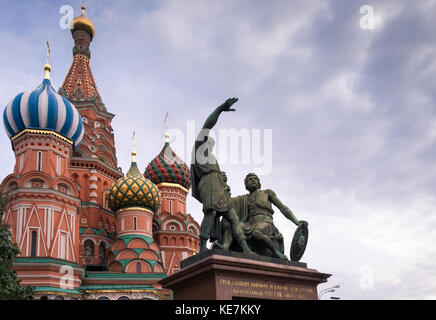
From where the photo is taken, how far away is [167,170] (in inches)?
1654

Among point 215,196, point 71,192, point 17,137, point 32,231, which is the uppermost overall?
point 17,137

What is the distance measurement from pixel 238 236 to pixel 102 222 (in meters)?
27.2

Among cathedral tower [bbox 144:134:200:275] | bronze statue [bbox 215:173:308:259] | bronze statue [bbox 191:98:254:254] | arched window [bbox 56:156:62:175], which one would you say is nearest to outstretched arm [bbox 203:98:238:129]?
bronze statue [bbox 191:98:254:254]

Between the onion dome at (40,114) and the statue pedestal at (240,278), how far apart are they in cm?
2352

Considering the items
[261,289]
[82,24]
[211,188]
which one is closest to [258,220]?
[211,188]

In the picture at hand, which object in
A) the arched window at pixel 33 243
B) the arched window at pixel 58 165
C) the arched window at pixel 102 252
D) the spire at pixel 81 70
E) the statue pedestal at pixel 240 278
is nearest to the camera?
the statue pedestal at pixel 240 278

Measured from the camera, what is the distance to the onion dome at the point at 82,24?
145 ft

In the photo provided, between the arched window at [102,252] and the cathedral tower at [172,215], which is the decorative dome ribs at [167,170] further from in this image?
the arched window at [102,252]

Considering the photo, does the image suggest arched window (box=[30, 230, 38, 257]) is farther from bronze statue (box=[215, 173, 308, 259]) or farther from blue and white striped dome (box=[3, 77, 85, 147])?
bronze statue (box=[215, 173, 308, 259])

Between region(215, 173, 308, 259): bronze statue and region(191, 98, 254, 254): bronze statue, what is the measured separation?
0.19 m

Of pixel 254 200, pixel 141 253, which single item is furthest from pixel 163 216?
pixel 254 200

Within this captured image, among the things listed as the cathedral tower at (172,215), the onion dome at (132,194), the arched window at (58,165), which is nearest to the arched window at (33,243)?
the arched window at (58,165)
